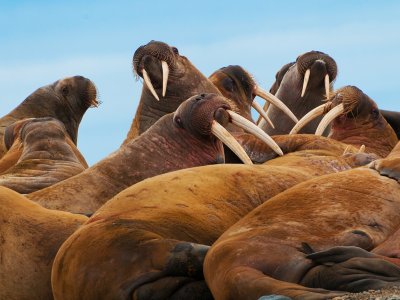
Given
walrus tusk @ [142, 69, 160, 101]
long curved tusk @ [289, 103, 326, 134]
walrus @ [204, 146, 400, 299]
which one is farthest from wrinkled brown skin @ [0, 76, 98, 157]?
walrus @ [204, 146, 400, 299]

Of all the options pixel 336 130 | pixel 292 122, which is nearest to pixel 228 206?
pixel 336 130

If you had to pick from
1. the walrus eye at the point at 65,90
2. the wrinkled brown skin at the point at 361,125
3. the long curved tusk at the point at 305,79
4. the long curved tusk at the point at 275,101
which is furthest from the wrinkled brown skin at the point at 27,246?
the walrus eye at the point at 65,90

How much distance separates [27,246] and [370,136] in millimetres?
4726

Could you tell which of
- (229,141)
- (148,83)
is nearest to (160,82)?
(148,83)

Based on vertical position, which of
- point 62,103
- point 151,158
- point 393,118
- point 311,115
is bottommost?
point 62,103

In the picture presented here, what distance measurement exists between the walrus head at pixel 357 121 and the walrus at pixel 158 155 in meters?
1.67

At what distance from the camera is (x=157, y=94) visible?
42.7 ft

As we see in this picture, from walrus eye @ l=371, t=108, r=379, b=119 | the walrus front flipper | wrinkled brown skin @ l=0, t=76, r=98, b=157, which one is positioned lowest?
wrinkled brown skin @ l=0, t=76, r=98, b=157

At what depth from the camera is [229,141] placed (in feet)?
31.9

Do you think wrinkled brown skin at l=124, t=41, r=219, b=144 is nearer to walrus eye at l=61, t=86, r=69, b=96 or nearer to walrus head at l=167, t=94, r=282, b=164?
walrus head at l=167, t=94, r=282, b=164

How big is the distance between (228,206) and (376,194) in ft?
2.92

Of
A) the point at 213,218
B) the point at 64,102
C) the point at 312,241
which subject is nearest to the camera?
the point at 312,241

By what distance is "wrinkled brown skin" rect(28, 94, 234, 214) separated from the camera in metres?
9.30

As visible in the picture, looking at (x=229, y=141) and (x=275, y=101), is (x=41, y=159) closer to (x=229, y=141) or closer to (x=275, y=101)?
(x=275, y=101)
